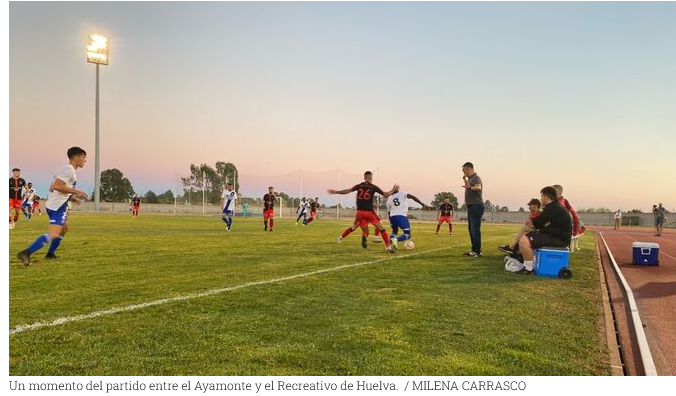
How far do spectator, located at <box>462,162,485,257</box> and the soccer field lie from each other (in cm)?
281

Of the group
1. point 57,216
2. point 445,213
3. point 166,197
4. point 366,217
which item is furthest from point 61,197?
point 166,197

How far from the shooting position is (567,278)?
7699mm

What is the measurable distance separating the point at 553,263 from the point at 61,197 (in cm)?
861

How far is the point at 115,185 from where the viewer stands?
354 feet

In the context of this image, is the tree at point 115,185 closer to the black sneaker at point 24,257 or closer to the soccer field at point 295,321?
the black sneaker at point 24,257

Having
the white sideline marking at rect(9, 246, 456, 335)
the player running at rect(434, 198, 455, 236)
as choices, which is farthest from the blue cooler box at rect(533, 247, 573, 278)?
the player running at rect(434, 198, 455, 236)

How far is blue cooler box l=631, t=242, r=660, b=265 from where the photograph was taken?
10570mm

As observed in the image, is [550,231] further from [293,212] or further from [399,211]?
[293,212]

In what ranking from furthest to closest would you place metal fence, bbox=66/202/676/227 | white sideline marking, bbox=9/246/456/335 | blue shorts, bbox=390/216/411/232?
1. metal fence, bbox=66/202/676/227
2. blue shorts, bbox=390/216/411/232
3. white sideline marking, bbox=9/246/456/335

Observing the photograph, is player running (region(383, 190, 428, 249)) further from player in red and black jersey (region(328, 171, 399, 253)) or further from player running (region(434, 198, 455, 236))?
player running (region(434, 198, 455, 236))

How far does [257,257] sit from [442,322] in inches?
220

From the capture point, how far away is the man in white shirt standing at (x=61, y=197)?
8102 millimetres
